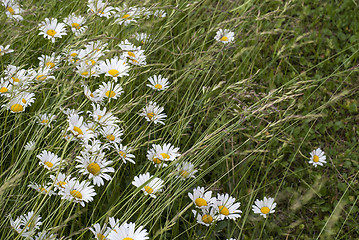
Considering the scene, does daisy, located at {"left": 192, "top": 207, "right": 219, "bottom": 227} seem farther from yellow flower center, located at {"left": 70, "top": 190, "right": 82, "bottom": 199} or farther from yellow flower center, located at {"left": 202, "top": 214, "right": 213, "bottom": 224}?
yellow flower center, located at {"left": 70, "top": 190, "right": 82, "bottom": 199}

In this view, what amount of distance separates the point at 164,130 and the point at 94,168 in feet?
2.53

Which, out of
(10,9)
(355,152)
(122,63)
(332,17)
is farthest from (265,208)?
(332,17)

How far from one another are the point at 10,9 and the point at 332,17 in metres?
2.39

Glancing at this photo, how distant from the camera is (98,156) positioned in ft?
4.26

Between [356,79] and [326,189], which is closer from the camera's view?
[326,189]

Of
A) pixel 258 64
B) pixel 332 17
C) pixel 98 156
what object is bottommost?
pixel 98 156

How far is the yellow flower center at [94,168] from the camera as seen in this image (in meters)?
1.31

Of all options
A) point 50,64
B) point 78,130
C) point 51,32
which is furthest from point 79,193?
point 51,32

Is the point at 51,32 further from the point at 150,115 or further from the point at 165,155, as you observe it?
the point at 165,155

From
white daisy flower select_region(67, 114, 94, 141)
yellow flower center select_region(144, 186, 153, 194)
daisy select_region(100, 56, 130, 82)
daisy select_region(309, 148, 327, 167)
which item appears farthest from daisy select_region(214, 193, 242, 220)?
daisy select_region(309, 148, 327, 167)

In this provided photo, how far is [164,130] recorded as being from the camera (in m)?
2.06

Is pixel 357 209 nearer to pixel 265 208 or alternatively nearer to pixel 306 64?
pixel 265 208

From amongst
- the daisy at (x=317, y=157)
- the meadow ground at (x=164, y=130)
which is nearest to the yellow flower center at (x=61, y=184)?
the meadow ground at (x=164, y=130)

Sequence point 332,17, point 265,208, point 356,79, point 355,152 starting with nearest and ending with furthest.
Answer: point 265,208, point 355,152, point 356,79, point 332,17
